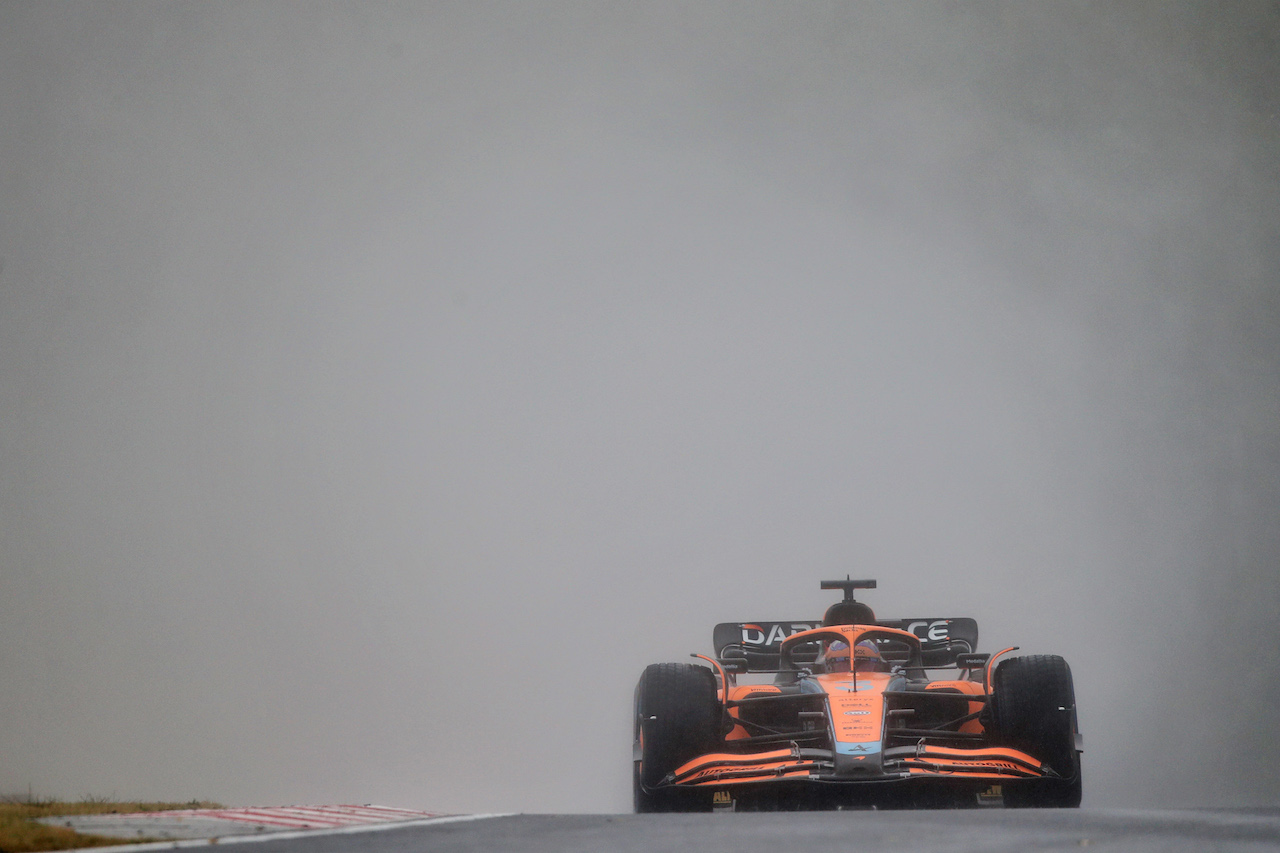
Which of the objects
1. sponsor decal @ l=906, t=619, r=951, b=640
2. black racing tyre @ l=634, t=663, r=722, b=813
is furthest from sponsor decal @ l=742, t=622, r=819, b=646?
black racing tyre @ l=634, t=663, r=722, b=813

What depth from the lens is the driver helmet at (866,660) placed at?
23.8ft

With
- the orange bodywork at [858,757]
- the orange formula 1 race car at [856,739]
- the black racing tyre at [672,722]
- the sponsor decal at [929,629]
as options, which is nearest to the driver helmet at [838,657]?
the orange formula 1 race car at [856,739]

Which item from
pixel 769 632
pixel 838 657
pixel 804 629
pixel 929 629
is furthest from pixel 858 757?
pixel 929 629

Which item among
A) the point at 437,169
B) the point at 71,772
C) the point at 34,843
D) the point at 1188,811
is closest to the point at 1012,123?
the point at 437,169

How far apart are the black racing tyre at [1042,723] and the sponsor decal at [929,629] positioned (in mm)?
2238

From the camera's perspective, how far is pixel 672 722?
6344 mm

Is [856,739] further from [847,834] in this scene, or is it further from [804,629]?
[804,629]

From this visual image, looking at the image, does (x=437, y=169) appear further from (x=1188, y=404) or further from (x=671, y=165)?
(x=1188, y=404)

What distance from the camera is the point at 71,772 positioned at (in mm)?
14320

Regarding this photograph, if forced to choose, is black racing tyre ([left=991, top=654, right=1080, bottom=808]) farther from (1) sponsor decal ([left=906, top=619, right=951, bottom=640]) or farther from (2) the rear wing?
(1) sponsor decal ([left=906, top=619, right=951, bottom=640])

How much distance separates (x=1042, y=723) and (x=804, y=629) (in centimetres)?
253

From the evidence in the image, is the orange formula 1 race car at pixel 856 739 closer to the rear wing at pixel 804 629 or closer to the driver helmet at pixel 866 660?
the driver helmet at pixel 866 660

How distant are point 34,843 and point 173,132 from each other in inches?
641

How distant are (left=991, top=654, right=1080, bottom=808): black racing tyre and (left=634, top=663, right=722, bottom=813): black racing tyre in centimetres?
161
